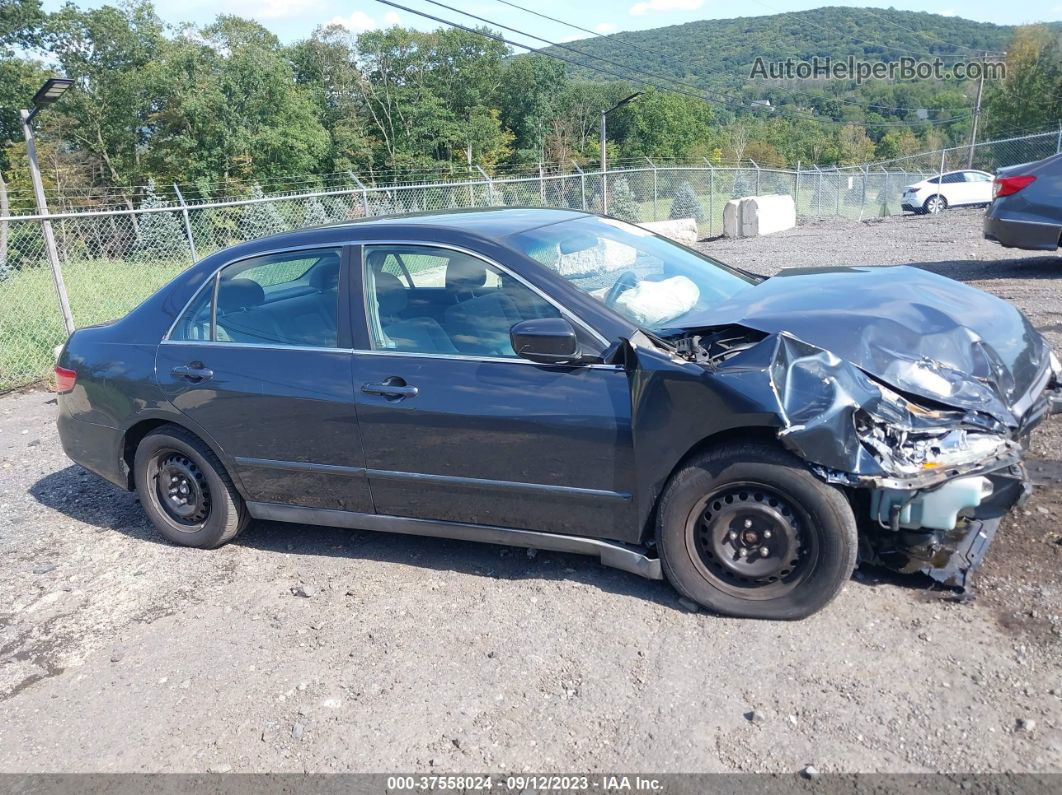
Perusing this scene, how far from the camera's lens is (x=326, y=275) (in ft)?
14.0

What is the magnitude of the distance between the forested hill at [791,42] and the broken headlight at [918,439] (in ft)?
248

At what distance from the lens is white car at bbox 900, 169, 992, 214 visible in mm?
27688

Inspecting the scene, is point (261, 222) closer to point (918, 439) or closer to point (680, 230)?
point (680, 230)

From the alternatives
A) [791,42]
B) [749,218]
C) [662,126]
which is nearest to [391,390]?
[749,218]

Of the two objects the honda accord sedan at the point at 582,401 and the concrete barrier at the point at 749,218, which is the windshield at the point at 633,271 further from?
the concrete barrier at the point at 749,218

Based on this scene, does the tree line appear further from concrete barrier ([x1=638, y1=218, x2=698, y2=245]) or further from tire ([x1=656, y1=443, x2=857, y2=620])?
tire ([x1=656, y1=443, x2=857, y2=620])

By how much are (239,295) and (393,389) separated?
1239 millimetres

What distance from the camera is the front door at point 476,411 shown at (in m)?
3.55

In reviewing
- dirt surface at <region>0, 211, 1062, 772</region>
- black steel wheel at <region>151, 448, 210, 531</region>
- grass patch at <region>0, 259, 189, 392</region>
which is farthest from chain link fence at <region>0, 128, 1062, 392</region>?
dirt surface at <region>0, 211, 1062, 772</region>

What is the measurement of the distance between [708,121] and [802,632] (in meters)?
76.0

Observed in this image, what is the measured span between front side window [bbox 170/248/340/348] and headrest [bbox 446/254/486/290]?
1.92ft

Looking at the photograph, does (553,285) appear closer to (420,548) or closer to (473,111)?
(420,548)

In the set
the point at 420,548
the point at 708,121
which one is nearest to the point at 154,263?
the point at 420,548

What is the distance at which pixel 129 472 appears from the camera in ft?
16.1
